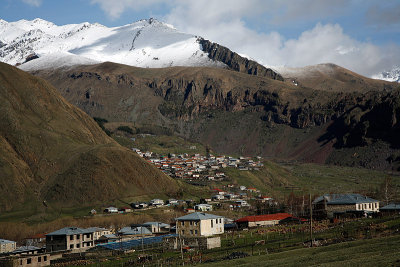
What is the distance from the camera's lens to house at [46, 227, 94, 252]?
12019 cm

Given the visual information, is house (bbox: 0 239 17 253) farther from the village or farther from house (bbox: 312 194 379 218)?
house (bbox: 312 194 379 218)

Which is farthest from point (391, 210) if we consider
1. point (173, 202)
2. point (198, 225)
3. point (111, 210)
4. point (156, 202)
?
point (173, 202)

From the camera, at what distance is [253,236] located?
101688mm

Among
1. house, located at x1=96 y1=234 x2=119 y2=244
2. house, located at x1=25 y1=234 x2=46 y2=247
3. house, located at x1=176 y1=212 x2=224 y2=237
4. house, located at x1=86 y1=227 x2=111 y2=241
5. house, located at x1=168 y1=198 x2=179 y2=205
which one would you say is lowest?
house, located at x1=25 y1=234 x2=46 y2=247

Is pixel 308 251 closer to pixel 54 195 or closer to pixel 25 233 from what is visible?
pixel 25 233

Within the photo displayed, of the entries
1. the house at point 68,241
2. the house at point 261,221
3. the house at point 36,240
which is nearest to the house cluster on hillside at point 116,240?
the house at point 68,241

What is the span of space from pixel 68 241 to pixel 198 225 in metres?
26.8

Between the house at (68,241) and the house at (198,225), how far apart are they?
20.1 metres

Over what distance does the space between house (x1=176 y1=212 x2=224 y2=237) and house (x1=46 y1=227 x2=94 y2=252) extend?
20.1 metres

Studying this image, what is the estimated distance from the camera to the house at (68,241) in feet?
394

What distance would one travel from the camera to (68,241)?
120562mm

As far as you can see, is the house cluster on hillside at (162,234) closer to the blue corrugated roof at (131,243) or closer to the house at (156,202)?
the blue corrugated roof at (131,243)

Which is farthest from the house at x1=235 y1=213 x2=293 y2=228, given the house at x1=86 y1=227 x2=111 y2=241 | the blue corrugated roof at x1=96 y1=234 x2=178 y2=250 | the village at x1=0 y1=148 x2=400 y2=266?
the house at x1=86 y1=227 x2=111 y2=241

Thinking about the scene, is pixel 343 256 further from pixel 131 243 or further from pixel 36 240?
pixel 36 240
